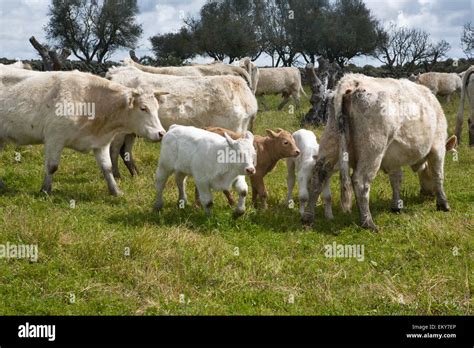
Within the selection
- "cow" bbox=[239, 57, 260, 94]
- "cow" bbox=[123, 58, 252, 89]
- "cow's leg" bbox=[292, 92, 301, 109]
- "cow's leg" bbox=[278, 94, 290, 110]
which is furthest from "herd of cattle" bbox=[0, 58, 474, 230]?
"cow's leg" bbox=[292, 92, 301, 109]

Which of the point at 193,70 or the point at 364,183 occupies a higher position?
the point at 193,70

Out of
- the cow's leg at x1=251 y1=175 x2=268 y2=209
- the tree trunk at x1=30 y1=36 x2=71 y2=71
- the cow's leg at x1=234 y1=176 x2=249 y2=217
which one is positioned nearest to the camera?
the cow's leg at x1=234 y1=176 x2=249 y2=217

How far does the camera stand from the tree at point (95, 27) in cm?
3894

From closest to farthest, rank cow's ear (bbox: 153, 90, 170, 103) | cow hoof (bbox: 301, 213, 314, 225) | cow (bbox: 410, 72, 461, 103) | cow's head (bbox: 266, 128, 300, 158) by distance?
cow hoof (bbox: 301, 213, 314, 225), cow's head (bbox: 266, 128, 300, 158), cow's ear (bbox: 153, 90, 170, 103), cow (bbox: 410, 72, 461, 103)

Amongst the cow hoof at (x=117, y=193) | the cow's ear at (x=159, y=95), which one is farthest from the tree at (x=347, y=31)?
the cow hoof at (x=117, y=193)

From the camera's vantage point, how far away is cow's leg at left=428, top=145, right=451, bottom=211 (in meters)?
9.73

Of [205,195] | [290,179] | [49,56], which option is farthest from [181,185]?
[49,56]

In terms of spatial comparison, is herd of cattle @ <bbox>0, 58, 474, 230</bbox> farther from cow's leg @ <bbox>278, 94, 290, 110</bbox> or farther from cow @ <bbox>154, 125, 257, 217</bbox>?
cow's leg @ <bbox>278, 94, 290, 110</bbox>

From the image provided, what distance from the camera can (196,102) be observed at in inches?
482

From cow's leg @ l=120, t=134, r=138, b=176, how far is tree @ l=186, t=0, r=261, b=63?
1844 centimetres

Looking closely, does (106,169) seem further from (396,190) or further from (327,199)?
(396,190)

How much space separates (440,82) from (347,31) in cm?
1487

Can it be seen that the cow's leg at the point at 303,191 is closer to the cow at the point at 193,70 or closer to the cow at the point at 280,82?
the cow at the point at 193,70

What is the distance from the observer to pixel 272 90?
95.5 feet
